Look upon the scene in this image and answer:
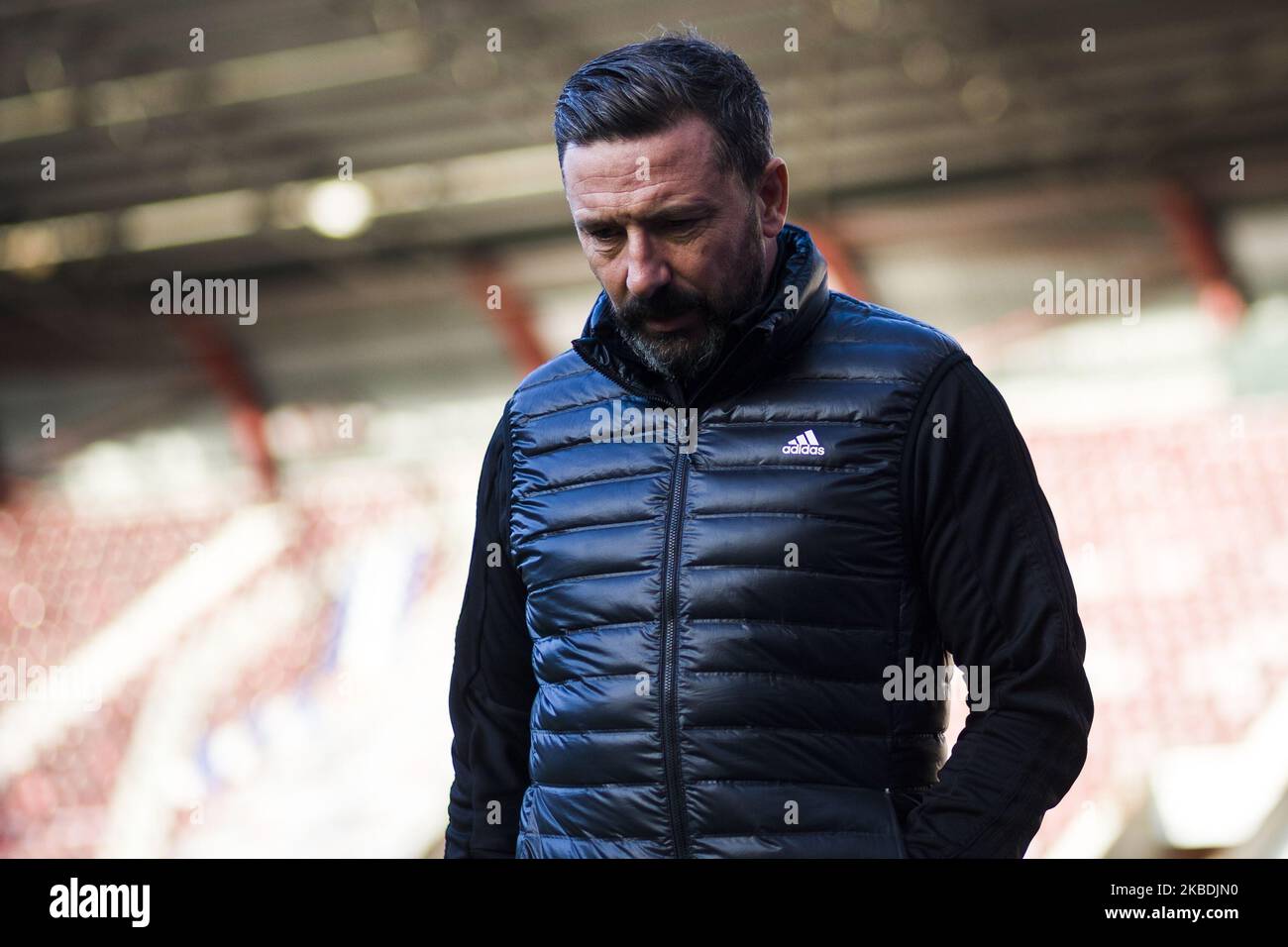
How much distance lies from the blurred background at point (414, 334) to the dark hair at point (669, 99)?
3199 mm

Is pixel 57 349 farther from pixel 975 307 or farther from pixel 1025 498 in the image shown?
pixel 1025 498

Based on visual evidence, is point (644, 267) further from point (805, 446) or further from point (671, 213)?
point (805, 446)

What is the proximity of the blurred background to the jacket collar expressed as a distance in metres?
3.08

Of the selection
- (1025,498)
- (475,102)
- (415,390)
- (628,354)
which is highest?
(475,102)

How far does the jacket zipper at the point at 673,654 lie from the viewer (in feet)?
4.44

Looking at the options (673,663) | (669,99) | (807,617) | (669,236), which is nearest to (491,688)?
(673,663)

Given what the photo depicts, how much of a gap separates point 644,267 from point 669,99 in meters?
0.16

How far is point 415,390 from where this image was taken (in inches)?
380

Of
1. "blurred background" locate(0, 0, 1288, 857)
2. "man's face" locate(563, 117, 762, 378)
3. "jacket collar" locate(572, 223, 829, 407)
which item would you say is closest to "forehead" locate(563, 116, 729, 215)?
"man's face" locate(563, 117, 762, 378)

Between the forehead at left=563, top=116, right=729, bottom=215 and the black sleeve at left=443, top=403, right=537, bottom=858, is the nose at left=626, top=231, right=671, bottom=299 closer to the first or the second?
the forehead at left=563, top=116, right=729, bottom=215

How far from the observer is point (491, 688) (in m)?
1.59

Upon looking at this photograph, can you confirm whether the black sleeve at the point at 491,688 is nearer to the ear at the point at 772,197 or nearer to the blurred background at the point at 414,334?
the ear at the point at 772,197
